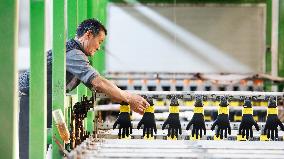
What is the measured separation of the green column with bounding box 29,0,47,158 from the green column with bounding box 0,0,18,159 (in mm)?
686

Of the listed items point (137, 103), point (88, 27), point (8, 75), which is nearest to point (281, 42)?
point (88, 27)

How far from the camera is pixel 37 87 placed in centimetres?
453

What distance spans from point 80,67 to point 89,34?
573 millimetres

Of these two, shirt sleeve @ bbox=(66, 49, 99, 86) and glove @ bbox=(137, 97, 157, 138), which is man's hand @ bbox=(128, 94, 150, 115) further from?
shirt sleeve @ bbox=(66, 49, 99, 86)

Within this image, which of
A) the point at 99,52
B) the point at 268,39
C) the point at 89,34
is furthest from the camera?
the point at 268,39

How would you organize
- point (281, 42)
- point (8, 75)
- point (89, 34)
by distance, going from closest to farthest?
point (8, 75), point (89, 34), point (281, 42)

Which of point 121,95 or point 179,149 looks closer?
point 179,149

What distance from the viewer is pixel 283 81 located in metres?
12.5

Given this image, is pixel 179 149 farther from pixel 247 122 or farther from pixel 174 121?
pixel 247 122

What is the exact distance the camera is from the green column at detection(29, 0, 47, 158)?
4508mm

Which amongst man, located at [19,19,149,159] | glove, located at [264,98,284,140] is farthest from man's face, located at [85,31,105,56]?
glove, located at [264,98,284,140]

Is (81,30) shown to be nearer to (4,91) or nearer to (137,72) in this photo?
(4,91)

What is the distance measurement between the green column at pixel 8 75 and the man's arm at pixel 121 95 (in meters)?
1.82

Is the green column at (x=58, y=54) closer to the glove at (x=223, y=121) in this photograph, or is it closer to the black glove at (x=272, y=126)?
the glove at (x=223, y=121)
